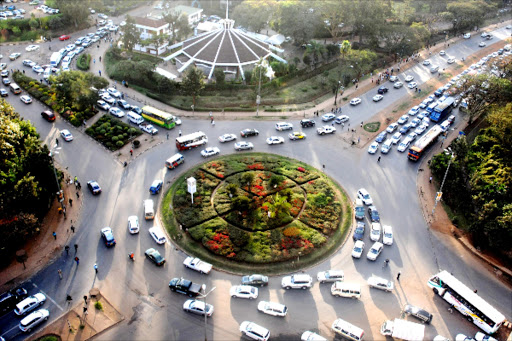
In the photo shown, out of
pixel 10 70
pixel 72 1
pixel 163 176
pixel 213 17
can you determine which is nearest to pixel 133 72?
pixel 10 70

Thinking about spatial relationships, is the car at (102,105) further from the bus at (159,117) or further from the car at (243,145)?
the car at (243,145)

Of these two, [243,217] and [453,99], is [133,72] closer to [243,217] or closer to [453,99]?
[243,217]

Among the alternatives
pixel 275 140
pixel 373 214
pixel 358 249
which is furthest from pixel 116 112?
pixel 358 249

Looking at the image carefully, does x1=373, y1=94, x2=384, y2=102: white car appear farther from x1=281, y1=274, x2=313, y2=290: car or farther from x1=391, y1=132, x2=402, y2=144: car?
x1=281, y1=274, x2=313, y2=290: car

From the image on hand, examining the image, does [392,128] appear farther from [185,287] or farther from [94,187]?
[94,187]

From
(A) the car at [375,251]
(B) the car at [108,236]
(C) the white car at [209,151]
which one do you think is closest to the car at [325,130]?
(C) the white car at [209,151]

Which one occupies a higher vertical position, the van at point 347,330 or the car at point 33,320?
the van at point 347,330

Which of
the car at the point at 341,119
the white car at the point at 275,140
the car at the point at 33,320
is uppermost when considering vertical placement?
the car at the point at 341,119
